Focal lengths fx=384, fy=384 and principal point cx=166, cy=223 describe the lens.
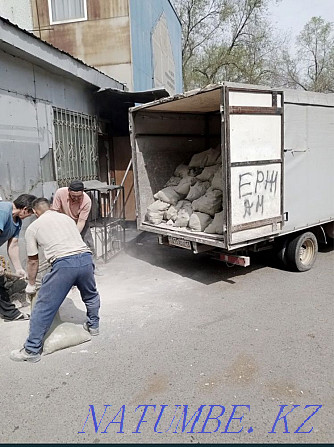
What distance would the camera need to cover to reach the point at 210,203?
6324mm

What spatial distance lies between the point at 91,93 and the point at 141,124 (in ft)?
7.56

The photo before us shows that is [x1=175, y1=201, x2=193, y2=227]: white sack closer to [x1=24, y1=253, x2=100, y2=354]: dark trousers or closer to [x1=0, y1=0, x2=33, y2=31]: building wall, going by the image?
[x1=24, y1=253, x2=100, y2=354]: dark trousers

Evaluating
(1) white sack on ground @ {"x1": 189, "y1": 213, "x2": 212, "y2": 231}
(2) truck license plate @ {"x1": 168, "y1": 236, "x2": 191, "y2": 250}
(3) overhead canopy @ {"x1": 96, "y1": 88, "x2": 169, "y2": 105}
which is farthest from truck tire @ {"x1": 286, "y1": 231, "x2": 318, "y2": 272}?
(3) overhead canopy @ {"x1": 96, "y1": 88, "x2": 169, "y2": 105}

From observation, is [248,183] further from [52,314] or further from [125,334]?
[52,314]

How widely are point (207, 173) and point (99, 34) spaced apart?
5.51m

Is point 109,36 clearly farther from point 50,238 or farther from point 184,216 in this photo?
point 50,238

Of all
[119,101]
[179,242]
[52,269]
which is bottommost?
[179,242]

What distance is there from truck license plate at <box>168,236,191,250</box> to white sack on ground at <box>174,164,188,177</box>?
67.9 inches

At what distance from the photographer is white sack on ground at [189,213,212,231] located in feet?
20.5

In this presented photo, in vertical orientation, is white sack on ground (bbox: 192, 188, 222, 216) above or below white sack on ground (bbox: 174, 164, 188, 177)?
below

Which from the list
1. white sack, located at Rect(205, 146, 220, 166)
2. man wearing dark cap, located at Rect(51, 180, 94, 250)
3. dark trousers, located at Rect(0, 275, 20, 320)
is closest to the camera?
dark trousers, located at Rect(0, 275, 20, 320)

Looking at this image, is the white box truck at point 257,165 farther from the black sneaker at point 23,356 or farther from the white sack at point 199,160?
the black sneaker at point 23,356

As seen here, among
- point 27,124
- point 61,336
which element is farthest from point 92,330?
point 27,124

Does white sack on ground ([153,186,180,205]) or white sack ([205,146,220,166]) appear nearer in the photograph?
white sack on ground ([153,186,180,205])
